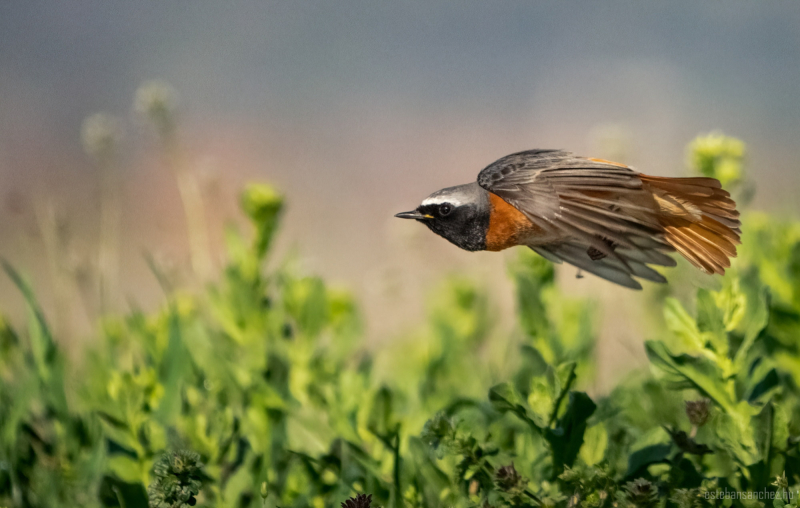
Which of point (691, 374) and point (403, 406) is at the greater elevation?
point (691, 374)

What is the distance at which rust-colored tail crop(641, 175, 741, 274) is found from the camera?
40.2 inches

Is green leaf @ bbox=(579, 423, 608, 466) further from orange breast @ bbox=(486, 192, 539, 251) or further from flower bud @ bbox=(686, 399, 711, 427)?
orange breast @ bbox=(486, 192, 539, 251)

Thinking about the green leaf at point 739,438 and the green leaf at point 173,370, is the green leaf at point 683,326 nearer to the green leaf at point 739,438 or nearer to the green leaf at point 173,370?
the green leaf at point 739,438

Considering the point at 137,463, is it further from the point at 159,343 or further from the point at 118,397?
the point at 159,343

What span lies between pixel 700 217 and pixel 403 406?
0.91m

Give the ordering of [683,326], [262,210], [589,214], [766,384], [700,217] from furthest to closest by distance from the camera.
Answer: [262,210] < [766,384] < [683,326] < [700,217] < [589,214]

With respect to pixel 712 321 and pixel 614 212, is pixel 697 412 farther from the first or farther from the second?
pixel 614 212

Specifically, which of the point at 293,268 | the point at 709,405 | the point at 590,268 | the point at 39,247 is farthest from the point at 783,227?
the point at 39,247

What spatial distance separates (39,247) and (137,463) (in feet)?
5.63

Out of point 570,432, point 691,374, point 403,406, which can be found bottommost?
point 403,406

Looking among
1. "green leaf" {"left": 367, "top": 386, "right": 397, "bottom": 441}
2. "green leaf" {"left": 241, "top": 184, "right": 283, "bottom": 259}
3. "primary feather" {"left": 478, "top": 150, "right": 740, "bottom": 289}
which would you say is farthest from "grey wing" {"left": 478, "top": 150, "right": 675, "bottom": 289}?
"green leaf" {"left": 241, "top": 184, "right": 283, "bottom": 259}

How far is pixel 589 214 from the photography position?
36.2 inches

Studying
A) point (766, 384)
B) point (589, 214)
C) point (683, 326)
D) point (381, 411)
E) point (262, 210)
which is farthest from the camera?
point (262, 210)

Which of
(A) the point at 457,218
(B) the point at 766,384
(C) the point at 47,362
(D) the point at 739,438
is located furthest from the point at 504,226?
(C) the point at 47,362
